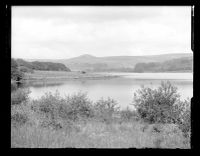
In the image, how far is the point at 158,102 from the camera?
17.3 ft

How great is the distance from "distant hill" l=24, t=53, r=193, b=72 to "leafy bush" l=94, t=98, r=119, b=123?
0.69 meters

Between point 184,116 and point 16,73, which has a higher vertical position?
point 16,73

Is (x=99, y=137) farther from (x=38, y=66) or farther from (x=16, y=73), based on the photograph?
(x=16, y=73)

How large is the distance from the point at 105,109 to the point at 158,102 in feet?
3.24

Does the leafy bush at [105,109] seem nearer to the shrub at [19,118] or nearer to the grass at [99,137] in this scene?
the grass at [99,137]

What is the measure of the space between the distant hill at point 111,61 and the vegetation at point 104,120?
503 millimetres

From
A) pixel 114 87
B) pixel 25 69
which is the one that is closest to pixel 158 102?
pixel 114 87

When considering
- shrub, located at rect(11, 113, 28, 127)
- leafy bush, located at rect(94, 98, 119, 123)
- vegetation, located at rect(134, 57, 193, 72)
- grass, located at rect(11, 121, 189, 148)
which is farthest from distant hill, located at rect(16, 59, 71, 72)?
vegetation, located at rect(134, 57, 193, 72)

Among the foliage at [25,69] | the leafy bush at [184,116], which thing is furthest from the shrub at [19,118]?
the leafy bush at [184,116]

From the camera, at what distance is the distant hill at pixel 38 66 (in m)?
4.80

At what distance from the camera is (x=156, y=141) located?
4.84m

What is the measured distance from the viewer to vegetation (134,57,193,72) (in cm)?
503
